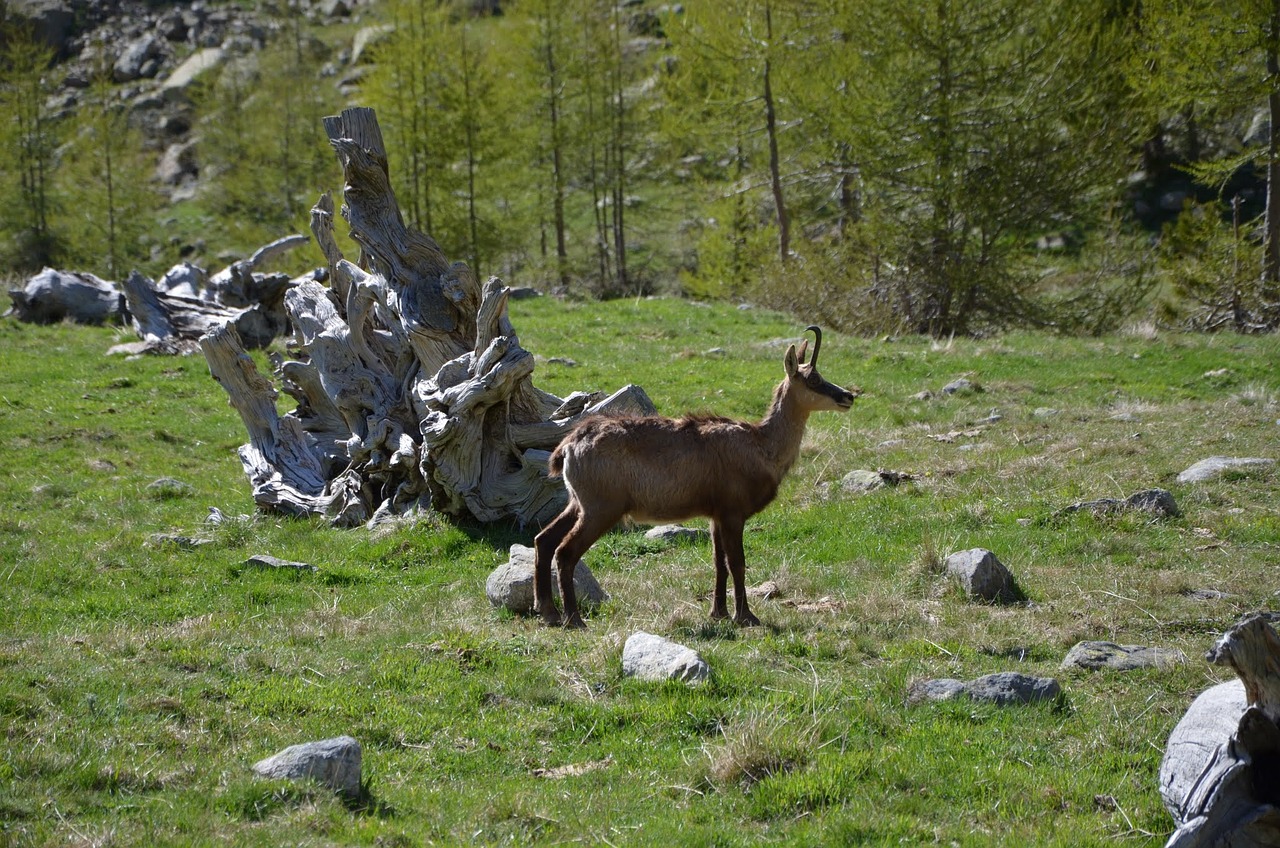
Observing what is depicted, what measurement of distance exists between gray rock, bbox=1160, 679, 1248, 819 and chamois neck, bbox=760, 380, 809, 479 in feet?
13.7

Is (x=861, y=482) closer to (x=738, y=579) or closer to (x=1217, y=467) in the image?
(x=1217, y=467)

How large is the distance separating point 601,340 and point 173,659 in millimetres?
14801

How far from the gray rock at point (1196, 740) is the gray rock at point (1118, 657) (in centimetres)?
153

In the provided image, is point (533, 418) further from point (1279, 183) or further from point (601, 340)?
point (1279, 183)

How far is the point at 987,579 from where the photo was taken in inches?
360

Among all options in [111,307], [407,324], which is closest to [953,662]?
[407,324]

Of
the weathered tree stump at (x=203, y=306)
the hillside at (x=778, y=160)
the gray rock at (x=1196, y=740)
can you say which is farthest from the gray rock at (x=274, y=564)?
the hillside at (x=778, y=160)

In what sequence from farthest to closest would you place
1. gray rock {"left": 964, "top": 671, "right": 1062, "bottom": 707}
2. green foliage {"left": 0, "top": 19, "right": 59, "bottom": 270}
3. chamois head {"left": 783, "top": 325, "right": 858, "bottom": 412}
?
1. green foliage {"left": 0, "top": 19, "right": 59, "bottom": 270}
2. chamois head {"left": 783, "top": 325, "right": 858, "bottom": 412}
3. gray rock {"left": 964, "top": 671, "right": 1062, "bottom": 707}

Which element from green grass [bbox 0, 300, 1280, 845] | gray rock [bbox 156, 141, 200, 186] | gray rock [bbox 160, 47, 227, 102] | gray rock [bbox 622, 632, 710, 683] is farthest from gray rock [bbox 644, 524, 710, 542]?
gray rock [bbox 160, 47, 227, 102]

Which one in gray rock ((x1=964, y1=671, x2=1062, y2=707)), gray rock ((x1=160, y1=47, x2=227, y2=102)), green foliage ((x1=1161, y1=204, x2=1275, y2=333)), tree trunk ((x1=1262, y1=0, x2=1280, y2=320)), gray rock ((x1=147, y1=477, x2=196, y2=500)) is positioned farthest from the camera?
gray rock ((x1=160, y1=47, x2=227, y2=102))

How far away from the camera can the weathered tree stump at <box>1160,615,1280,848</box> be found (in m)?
4.89

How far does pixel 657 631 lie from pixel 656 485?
1165mm

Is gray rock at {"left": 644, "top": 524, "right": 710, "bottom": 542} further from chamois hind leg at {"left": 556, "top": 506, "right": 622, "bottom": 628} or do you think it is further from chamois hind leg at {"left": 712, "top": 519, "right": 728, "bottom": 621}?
chamois hind leg at {"left": 556, "top": 506, "right": 622, "bottom": 628}

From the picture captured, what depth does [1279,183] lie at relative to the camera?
23281 mm
